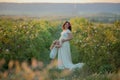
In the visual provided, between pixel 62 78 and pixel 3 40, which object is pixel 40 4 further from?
pixel 62 78

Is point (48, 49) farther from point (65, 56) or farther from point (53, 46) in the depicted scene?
point (65, 56)

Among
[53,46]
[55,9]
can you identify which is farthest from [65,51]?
[55,9]

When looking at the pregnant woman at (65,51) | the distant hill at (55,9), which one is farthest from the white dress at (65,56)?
the distant hill at (55,9)

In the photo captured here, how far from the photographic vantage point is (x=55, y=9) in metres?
5.05

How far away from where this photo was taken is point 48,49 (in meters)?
4.95

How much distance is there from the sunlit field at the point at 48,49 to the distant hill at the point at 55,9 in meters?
0.08

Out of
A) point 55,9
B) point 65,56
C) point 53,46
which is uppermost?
point 55,9

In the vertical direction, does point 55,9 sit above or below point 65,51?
above

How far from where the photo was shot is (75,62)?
16.4ft

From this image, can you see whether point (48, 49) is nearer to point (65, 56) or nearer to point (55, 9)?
point (65, 56)

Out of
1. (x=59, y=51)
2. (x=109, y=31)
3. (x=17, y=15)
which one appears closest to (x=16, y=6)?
(x=17, y=15)

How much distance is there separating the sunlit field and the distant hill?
0.26 ft

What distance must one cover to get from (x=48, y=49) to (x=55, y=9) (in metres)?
0.53

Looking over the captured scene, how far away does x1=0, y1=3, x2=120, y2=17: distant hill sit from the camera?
16.5 feet
